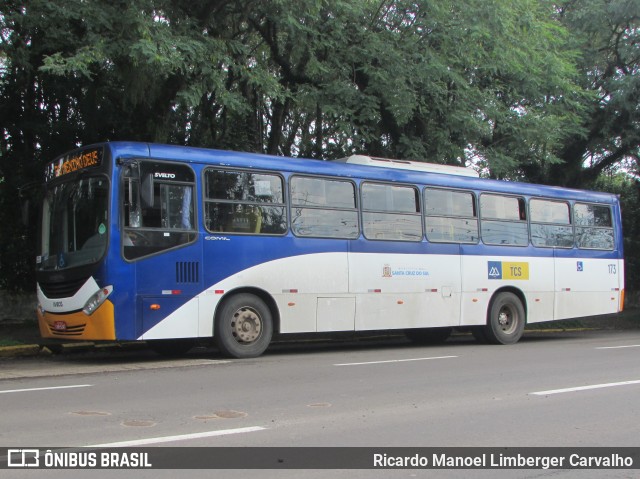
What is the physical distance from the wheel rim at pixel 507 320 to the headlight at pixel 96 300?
29.3 ft

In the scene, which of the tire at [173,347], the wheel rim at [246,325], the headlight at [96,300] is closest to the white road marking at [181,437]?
the headlight at [96,300]

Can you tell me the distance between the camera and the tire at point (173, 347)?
13.1 meters

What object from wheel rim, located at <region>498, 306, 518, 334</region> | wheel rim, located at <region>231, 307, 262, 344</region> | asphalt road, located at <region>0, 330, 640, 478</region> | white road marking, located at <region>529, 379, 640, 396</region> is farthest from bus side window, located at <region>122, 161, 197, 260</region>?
wheel rim, located at <region>498, 306, 518, 334</region>

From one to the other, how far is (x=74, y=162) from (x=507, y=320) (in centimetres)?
992

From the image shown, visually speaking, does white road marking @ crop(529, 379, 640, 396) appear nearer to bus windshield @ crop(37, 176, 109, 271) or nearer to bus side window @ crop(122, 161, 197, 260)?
bus side window @ crop(122, 161, 197, 260)

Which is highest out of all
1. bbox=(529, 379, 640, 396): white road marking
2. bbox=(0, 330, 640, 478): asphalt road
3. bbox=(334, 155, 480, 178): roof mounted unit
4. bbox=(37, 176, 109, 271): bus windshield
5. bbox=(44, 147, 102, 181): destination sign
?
bbox=(334, 155, 480, 178): roof mounted unit

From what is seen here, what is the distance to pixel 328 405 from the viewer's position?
7.86 metres

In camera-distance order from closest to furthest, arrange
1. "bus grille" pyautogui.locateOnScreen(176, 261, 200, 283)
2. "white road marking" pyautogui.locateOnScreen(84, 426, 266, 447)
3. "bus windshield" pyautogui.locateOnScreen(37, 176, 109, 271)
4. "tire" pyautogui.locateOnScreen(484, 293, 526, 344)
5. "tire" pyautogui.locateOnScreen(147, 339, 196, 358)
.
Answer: "white road marking" pyautogui.locateOnScreen(84, 426, 266, 447) < "bus windshield" pyautogui.locateOnScreen(37, 176, 109, 271) < "bus grille" pyautogui.locateOnScreen(176, 261, 200, 283) < "tire" pyautogui.locateOnScreen(147, 339, 196, 358) < "tire" pyautogui.locateOnScreen(484, 293, 526, 344)

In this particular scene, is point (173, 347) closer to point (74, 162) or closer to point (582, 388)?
point (74, 162)

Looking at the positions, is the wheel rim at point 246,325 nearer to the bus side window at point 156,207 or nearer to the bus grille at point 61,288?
the bus side window at point 156,207

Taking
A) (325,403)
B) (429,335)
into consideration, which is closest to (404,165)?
(429,335)

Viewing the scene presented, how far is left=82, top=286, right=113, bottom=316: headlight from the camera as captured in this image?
10969 mm

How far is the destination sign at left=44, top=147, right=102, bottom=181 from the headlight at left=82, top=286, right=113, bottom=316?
2005 millimetres

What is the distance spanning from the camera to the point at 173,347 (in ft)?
44.2
